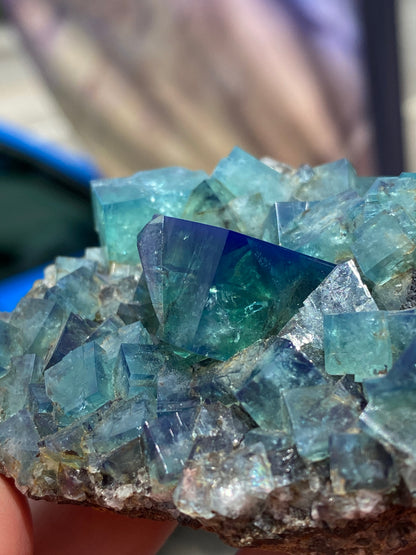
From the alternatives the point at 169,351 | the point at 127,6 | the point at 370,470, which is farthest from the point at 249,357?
the point at 127,6

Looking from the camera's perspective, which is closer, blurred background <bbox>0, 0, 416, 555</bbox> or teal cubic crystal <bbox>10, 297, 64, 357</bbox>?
teal cubic crystal <bbox>10, 297, 64, 357</bbox>

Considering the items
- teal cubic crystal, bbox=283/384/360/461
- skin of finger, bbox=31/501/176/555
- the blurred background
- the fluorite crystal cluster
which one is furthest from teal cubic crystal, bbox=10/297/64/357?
the blurred background

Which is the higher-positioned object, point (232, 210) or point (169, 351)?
point (232, 210)

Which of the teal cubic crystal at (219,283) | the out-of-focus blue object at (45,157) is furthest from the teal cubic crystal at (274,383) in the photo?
the out-of-focus blue object at (45,157)

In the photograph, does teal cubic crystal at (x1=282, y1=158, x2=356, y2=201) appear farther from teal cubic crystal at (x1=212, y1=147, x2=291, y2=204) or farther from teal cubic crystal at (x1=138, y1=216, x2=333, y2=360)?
teal cubic crystal at (x1=138, y1=216, x2=333, y2=360)

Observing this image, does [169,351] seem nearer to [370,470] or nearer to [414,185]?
[370,470]

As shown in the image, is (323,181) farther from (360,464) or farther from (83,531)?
(83,531)
